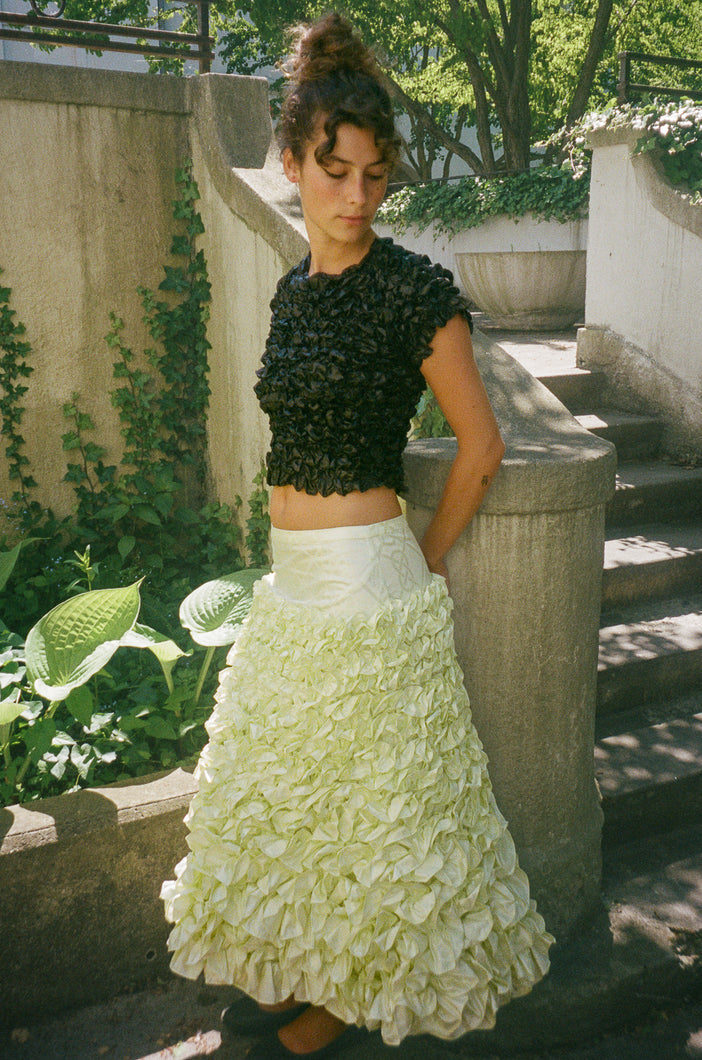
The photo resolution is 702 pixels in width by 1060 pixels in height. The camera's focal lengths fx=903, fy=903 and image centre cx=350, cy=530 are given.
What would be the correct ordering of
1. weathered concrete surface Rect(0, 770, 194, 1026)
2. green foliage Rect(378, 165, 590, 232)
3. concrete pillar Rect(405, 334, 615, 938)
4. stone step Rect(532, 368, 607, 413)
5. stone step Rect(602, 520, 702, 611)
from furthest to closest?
1. green foliage Rect(378, 165, 590, 232)
2. stone step Rect(532, 368, 607, 413)
3. stone step Rect(602, 520, 702, 611)
4. weathered concrete surface Rect(0, 770, 194, 1026)
5. concrete pillar Rect(405, 334, 615, 938)

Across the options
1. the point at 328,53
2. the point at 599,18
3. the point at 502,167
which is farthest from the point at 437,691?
the point at 502,167

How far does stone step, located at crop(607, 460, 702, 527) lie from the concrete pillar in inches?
84.5

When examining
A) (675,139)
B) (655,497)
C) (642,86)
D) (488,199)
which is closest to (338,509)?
(655,497)

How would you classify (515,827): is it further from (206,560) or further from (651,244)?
(651,244)

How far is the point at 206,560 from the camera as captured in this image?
439cm

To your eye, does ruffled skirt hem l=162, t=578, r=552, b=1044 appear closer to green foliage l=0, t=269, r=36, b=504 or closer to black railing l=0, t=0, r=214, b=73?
green foliage l=0, t=269, r=36, b=504

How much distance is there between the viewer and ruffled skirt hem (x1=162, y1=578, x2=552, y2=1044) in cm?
185

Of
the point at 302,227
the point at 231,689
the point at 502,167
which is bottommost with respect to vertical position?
the point at 231,689

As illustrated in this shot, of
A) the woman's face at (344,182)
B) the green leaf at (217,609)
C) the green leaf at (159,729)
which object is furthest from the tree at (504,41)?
the woman's face at (344,182)

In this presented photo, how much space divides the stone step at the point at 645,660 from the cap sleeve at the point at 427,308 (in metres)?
2.01

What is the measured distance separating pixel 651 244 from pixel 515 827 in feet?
13.3

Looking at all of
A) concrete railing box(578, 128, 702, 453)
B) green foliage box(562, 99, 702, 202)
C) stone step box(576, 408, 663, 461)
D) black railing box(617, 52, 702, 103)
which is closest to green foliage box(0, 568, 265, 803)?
stone step box(576, 408, 663, 461)

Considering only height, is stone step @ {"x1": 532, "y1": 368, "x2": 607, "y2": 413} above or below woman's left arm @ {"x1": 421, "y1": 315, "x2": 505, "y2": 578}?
below

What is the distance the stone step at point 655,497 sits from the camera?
4.58 m
